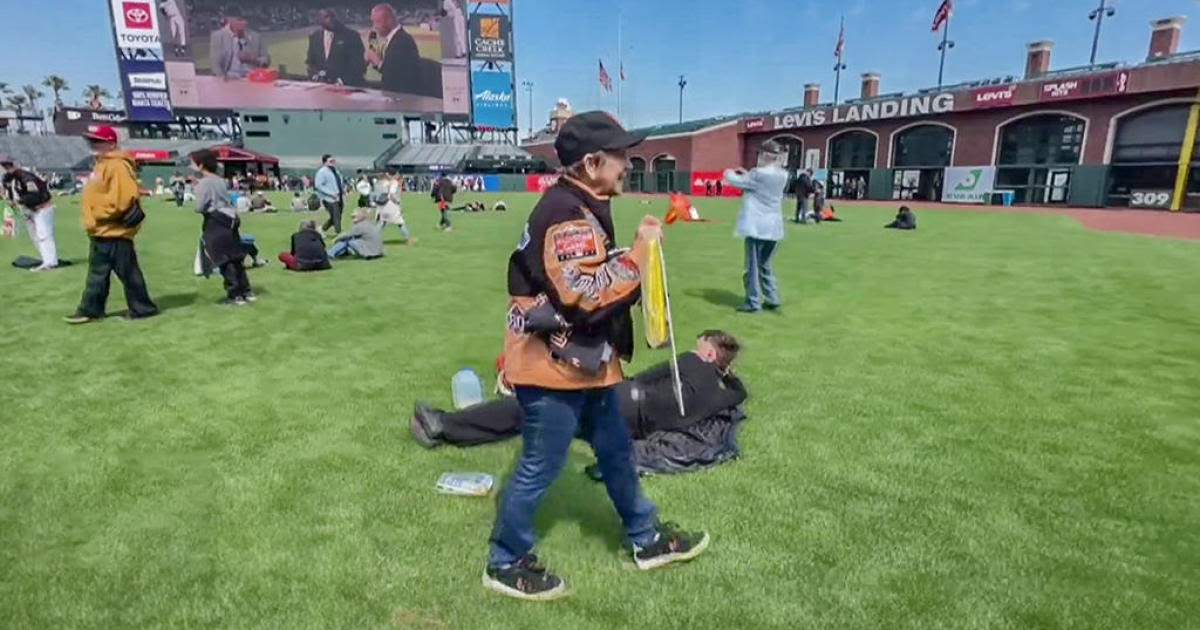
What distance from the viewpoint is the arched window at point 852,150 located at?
140 feet

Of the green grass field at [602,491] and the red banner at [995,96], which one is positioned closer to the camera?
the green grass field at [602,491]

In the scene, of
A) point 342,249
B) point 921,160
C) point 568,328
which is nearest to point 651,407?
point 568,328

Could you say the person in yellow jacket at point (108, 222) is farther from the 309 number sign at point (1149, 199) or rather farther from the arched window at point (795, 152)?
the arched window at point (795, 152)

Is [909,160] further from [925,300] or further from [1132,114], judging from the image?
[925,300]

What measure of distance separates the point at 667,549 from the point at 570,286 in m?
1.36

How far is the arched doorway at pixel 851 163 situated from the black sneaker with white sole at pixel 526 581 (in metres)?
44.7

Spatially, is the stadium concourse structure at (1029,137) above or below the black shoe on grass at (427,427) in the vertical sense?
above

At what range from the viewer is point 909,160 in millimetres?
40719

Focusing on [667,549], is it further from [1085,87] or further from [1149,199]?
[1085,87]

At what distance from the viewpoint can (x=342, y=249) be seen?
1259 cm

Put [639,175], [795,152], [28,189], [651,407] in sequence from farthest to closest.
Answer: [639,175] < [795,152] < [28,189] < [651,407]

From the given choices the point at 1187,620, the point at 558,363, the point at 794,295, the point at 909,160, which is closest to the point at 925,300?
the point at 794,295

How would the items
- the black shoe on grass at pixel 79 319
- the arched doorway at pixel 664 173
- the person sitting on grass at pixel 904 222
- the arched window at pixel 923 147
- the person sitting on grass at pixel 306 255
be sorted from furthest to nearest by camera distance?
1. the arched doorway at pixel 664 173
2. the arched window at pixel 923 147
3. the person sitting on grass at pixel 904 222
4. the person sitting on grass at pixel 306 255
5. the black shoe on grass at pixel 79 319

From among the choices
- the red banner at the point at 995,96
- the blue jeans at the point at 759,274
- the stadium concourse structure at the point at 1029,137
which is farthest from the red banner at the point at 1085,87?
the blue jeans at the point at 759,274
